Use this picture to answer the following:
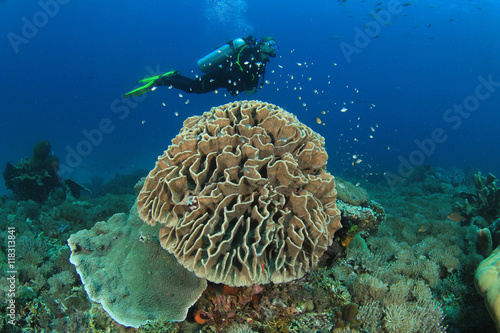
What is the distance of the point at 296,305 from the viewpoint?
3.45 m

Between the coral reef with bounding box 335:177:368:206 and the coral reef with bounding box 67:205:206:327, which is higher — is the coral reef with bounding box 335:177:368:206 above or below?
below

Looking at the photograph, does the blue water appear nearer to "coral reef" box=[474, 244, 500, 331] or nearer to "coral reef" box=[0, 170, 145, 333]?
"coral reef" box=[0, 170, 145, 333]

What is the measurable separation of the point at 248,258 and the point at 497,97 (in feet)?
723

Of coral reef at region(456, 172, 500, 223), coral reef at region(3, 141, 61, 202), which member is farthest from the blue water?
coral reef at region(456, 172, 500, 223)

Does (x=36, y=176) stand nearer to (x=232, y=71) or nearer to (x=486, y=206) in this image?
(x=232, y=71)

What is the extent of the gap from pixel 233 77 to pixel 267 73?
117892 mm

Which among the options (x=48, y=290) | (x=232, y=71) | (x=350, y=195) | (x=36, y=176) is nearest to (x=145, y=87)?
(x=232, y=71)

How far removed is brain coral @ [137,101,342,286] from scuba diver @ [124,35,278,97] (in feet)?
22.3

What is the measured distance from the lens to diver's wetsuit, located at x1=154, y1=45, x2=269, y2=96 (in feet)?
33.5

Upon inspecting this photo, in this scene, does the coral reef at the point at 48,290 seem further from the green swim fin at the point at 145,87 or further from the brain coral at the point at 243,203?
the green swim fin at the point at 145,87

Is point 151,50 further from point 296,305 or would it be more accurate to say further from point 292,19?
point 296,305

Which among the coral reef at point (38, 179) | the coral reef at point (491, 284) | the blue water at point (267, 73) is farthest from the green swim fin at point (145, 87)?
the blue water at point (267, 73)

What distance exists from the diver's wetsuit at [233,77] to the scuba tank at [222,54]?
343mm

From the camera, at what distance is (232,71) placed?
1091cm
